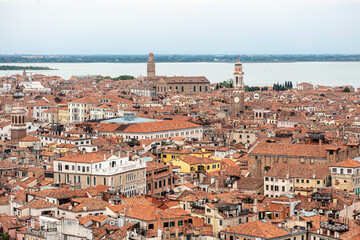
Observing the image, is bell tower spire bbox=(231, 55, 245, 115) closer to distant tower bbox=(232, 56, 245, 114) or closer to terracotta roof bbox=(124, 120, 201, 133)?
distant tower bbox=(232, 56, 245, 114)

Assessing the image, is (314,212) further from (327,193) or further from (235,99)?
(235,99)

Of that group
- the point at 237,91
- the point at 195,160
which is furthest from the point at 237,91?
the point at 195,160

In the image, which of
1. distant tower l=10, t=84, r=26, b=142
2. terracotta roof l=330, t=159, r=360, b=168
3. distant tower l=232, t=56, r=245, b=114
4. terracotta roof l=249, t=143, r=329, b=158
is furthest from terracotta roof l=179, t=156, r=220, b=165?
distant tower l=232, t=56, r=245, b=114

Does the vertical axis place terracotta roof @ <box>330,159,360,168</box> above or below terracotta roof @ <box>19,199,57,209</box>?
above

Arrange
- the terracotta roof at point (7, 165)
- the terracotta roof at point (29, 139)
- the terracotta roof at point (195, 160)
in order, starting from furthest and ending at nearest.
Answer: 1. the terracotta roof at point (29, 139)
2. the terracotta roof at point (195, 160)
3. the terracotta roof at point (7, 165)

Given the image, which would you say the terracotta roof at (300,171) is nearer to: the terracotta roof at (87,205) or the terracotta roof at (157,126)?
the terracotta roof at (87,205)

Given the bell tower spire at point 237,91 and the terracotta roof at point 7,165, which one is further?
the bell tower spire at point 237,91

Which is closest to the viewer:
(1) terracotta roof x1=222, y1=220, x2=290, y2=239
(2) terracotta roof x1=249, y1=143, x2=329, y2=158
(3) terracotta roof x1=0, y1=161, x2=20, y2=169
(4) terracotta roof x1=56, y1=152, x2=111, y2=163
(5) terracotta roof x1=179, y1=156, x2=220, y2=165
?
(1) terracotta roof x1=222, y1=220, x2=290, y2=239

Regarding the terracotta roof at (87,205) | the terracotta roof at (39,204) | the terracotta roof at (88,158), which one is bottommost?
the terracotta roof at (39,204)

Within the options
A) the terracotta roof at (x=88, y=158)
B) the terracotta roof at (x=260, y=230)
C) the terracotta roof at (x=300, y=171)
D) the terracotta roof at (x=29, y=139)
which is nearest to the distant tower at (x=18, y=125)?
the terracotta roof at (x=29, y=139)

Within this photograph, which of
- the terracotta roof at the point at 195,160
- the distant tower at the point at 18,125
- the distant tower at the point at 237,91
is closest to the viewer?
the terracotta roof at the point at 195,160

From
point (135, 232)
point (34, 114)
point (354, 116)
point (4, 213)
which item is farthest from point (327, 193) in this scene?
point (34, 114)
